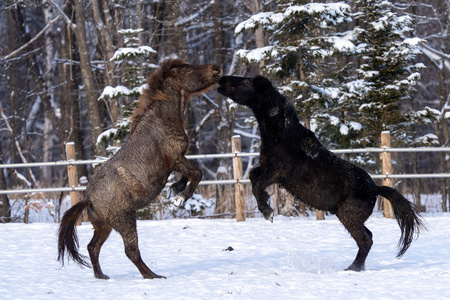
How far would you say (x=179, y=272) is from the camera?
582cm

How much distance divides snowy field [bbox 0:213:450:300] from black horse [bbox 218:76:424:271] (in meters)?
0.54

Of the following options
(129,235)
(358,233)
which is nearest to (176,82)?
(129,235)

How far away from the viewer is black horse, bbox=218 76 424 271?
5480 mm

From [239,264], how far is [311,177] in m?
1.43

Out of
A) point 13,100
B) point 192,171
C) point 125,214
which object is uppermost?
point 13,100

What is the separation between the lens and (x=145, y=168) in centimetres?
527

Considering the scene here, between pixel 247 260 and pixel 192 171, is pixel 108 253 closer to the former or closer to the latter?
pixel 247 260

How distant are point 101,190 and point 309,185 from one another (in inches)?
84.4

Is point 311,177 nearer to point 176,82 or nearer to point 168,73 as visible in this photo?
point 176,82

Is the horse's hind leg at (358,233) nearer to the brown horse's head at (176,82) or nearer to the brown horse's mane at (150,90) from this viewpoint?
the brown horse's head at (176,82)

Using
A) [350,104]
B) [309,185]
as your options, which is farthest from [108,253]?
[350,104]

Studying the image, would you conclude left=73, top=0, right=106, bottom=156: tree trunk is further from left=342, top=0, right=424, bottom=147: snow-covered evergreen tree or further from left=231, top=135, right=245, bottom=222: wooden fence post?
left=342, top=0, right=424, bottom=147: snow-covered evergreen tree

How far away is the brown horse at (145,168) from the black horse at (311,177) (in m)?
0.69

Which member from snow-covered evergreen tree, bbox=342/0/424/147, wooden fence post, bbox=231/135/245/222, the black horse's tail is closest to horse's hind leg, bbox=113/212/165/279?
the black horse's tail
